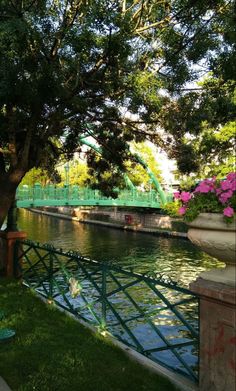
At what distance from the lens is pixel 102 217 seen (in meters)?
49.5

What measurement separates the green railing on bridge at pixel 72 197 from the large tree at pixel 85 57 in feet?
71.4

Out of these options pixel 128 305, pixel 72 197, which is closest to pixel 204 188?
pixel 128 305

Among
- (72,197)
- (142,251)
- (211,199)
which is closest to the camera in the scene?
(211,199)

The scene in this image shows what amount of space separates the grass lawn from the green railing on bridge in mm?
24014

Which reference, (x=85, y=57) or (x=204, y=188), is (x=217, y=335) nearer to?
(x=204, y=188)

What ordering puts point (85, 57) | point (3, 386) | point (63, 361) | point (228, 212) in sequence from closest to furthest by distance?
point (228, 212)
point (3, 386)
point (63, 361)
point (85, 57)

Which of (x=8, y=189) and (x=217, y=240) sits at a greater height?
(x=8, y=189)

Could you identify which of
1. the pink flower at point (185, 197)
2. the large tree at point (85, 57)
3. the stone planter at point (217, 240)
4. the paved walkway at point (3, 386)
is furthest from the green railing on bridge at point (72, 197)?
the stone planter at point (217, 240)

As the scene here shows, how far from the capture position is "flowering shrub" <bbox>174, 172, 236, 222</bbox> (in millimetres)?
3316

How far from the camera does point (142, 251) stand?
26719 mm

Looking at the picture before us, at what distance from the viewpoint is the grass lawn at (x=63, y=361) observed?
4.16m

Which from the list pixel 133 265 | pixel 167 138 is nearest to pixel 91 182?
pixel 167 138

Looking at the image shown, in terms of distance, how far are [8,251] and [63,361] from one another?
16.4ft

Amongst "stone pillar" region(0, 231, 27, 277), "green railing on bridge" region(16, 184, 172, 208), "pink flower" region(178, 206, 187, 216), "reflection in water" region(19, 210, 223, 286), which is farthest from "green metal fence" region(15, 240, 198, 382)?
"green railing on bridge" region(16, 184, 172, 208)
